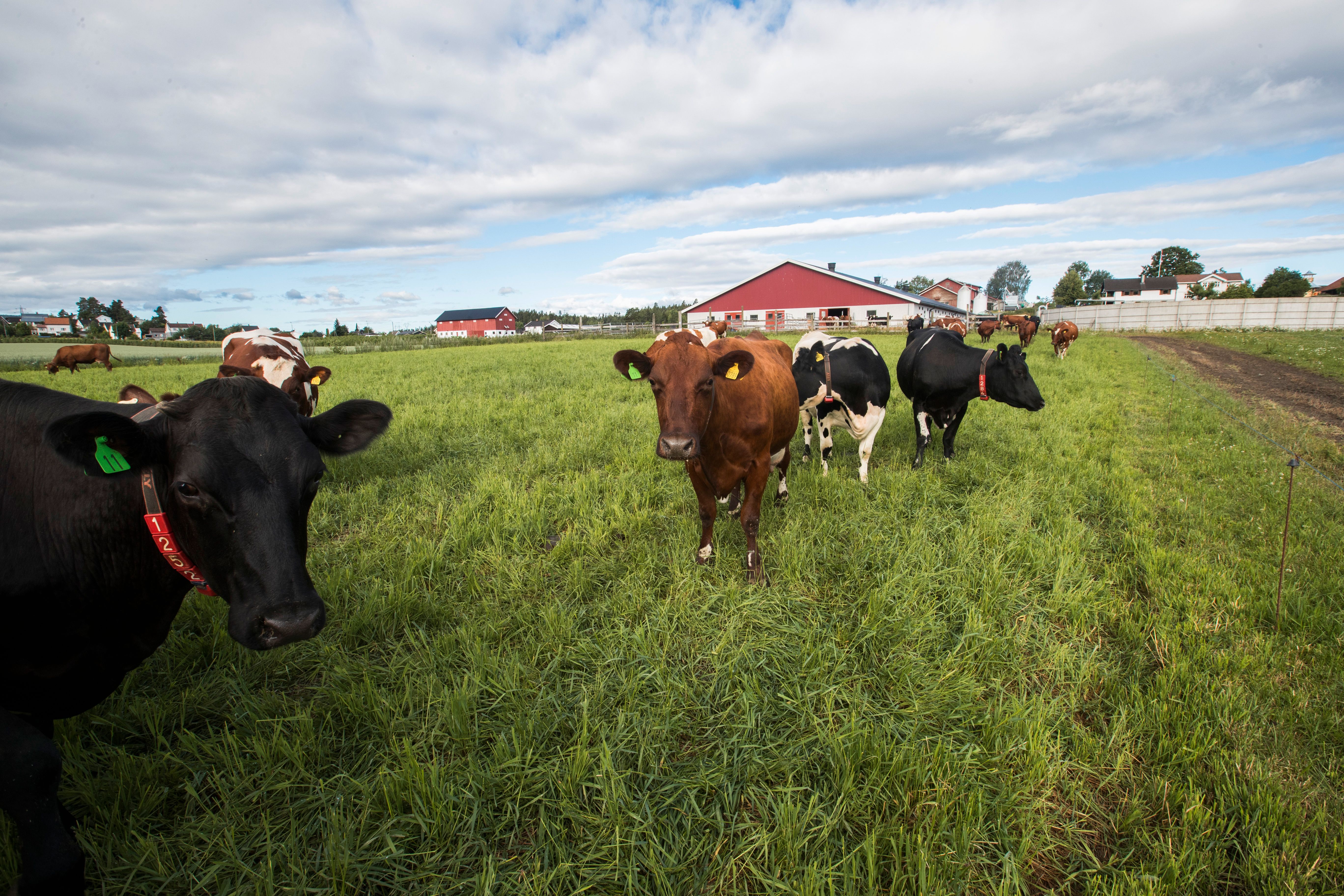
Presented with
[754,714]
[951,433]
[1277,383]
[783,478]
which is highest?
[1277,383]

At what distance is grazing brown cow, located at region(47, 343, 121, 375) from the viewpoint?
71.9 feet

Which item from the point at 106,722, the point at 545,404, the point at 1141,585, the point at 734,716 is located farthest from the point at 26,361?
the point at 1141,585

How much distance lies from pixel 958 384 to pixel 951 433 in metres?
0.61

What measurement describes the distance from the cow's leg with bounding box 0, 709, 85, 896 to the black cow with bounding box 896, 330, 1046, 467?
6.71 metres

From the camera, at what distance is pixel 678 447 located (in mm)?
3277

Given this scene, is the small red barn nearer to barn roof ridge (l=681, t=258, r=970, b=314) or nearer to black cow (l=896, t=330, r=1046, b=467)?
barn roof ridge (l=681, t=258, r=970, b=314)

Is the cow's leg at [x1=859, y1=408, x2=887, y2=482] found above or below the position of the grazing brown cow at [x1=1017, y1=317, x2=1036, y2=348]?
Result: below

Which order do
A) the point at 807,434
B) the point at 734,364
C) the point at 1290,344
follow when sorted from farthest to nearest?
the point at 1290,344 < the point at 807,434 < the point at 734,364

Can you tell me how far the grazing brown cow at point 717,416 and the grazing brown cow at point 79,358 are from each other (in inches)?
1146

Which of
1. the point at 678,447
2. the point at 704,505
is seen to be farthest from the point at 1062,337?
the point at 678,447

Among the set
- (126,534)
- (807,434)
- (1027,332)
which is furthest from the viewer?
(1027,332)

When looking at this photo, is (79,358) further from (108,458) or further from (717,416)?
(717,416)

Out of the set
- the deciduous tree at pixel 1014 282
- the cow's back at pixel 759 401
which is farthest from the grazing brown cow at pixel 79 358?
the deciduous tree at pixel 1014 282

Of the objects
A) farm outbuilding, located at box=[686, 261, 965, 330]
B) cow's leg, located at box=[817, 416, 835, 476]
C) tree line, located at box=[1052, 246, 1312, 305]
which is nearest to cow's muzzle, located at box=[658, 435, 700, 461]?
cow's leg, located at box=[817, 416, 835, 476]
